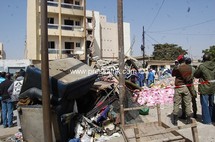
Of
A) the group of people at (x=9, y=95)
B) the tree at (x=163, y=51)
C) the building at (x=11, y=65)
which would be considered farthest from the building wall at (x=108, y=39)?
the group of people at (x=9, y=95)

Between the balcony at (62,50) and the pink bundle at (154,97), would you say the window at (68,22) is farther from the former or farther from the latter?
the pink bundle at (154,97)

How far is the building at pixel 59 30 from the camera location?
31.7 m

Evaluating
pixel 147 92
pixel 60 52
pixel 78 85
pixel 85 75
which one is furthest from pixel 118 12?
pixel 60 52

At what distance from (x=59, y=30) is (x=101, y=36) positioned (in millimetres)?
12996

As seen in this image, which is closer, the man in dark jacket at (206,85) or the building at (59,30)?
the man in dark jacket at (206,85)

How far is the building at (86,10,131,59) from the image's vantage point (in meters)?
38.7

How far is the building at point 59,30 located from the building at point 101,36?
3.76 metres

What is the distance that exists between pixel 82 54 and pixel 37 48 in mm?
6055

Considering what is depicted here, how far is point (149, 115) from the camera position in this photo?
8047 mm

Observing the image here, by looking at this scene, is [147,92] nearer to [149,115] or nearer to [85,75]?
[149,115]

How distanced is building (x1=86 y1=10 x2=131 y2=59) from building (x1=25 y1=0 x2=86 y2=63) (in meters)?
3.76

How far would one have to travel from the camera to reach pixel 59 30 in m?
31.9

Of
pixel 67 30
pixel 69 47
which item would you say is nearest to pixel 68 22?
pixel 67 30

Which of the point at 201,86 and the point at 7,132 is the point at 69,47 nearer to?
the point at 7,132
